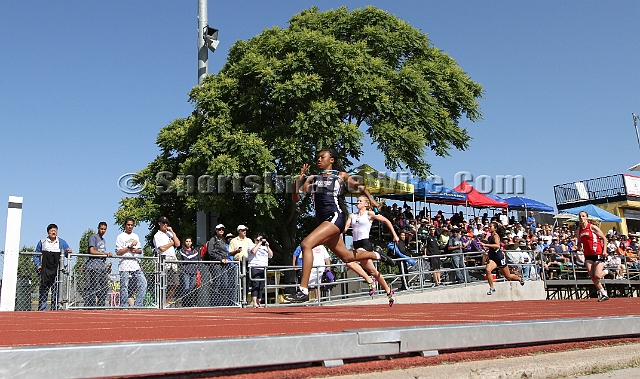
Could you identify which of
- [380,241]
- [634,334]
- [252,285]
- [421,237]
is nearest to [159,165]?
[380,241]

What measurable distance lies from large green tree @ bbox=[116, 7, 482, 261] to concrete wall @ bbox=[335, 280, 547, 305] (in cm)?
758

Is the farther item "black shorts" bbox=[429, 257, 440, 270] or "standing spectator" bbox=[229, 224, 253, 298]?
"black shorts" bbox=[429, 257, 440, 270]

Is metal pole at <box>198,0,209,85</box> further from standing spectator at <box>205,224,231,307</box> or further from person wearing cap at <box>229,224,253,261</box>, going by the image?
standing spectator at <box>205,224,231,307</box>

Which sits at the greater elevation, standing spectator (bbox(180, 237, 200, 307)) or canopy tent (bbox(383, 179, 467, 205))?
canopy tent (bbox(383, 179, 467, 205))

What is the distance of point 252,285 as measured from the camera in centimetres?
1462

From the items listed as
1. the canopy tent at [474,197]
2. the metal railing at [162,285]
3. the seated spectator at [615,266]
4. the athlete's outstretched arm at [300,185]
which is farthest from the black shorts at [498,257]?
the canopy tent at [474,197]

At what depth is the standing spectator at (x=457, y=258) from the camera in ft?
59.1

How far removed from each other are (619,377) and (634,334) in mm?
1302

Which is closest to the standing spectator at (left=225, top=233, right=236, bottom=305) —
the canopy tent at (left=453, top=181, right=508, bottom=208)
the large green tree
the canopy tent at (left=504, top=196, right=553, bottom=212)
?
the large green tree

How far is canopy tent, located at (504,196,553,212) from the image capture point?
32.6 meters

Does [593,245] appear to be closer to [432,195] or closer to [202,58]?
[432,195]

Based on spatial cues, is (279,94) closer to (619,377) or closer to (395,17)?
(395,17)

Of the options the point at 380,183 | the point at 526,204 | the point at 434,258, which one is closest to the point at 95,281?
the point at 434,258

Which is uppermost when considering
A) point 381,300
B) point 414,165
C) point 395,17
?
point 395,17
